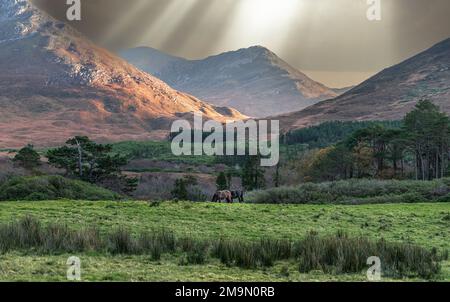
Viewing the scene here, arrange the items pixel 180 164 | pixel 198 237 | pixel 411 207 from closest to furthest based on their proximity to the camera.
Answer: pixel 198 237
pixel 411 207
pixel 180 164

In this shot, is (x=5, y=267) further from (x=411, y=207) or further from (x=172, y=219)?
(x=411, y=207)

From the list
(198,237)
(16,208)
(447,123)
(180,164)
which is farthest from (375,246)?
(180,164)

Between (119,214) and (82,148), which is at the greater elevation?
(82,148)

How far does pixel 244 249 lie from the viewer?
51.9 ft

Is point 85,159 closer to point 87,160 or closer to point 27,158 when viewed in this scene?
point 87,160

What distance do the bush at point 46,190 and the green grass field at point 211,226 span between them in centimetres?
779

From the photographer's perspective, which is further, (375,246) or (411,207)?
(411,207)

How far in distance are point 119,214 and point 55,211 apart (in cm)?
339

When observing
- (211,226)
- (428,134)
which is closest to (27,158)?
(211,226)

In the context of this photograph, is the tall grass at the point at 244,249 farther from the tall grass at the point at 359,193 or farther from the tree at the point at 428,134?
the tree at the point at 428,134

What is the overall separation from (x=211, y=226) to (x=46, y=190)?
1997 centimetres

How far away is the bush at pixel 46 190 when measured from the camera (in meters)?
37.6

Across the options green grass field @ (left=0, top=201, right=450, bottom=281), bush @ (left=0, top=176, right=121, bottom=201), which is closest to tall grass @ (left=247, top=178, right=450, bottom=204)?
green grass field @ (left=0, top=201, right=450, bottom=281)
